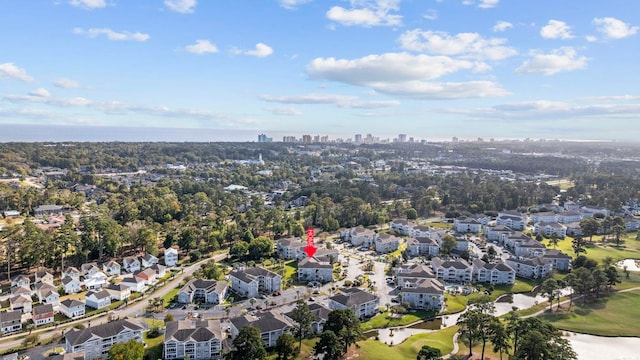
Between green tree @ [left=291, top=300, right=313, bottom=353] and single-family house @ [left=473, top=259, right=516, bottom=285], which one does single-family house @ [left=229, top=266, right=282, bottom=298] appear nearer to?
green tree @ [left=291, top=300, right=313, bottom=353]

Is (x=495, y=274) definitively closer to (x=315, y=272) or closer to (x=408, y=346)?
(x=408, y=346)

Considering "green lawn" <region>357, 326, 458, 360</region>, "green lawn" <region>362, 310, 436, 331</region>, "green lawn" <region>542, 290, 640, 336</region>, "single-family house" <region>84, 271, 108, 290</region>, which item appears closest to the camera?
"green lawn" <region>357, 326, 458, 360</region>

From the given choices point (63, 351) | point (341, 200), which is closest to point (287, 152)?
point (341, 200)

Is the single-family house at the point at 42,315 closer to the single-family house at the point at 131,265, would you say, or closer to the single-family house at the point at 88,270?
the single-family house at the point at 88,270

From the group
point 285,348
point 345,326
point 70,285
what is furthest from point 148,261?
point 345,326

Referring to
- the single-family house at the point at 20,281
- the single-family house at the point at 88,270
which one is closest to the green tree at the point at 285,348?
the single-family house at the point at 88,270

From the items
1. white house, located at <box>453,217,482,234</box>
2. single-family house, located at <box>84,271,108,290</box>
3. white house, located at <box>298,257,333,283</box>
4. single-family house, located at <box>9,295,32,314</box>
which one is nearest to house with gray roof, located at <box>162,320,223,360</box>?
single-family house, located at <box>9,295,32,314</box>

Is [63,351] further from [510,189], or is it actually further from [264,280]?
[510,189]
